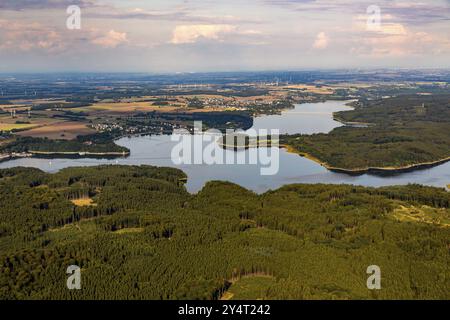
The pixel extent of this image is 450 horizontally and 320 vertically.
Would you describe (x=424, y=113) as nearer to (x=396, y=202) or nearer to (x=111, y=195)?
(x=396, y=202)

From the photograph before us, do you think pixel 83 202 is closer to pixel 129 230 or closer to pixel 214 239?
pixel 129 230

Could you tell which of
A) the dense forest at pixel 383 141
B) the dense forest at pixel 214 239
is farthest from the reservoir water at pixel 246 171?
the dense forest at pixel 214 239

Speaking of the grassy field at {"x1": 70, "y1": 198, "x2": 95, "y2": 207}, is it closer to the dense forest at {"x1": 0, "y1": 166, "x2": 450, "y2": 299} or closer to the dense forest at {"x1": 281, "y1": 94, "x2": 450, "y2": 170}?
the dense forest at {"x1": 0, "y1": 166, "x2": 450, "y2": 299}

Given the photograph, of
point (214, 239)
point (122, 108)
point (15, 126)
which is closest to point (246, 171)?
point (214, 239)

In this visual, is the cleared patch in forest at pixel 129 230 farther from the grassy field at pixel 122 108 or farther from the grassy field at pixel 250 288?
the grassy field at pixel 122 108

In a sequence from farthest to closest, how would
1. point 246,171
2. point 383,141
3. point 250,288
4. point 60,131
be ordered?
point 60,131 → point 383,141 → point 246,171 → point 250,288

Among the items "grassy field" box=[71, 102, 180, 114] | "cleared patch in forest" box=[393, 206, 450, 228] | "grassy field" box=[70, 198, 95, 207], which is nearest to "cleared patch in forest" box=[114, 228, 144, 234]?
"grassy field" box=[70, 198, 95, 207]
